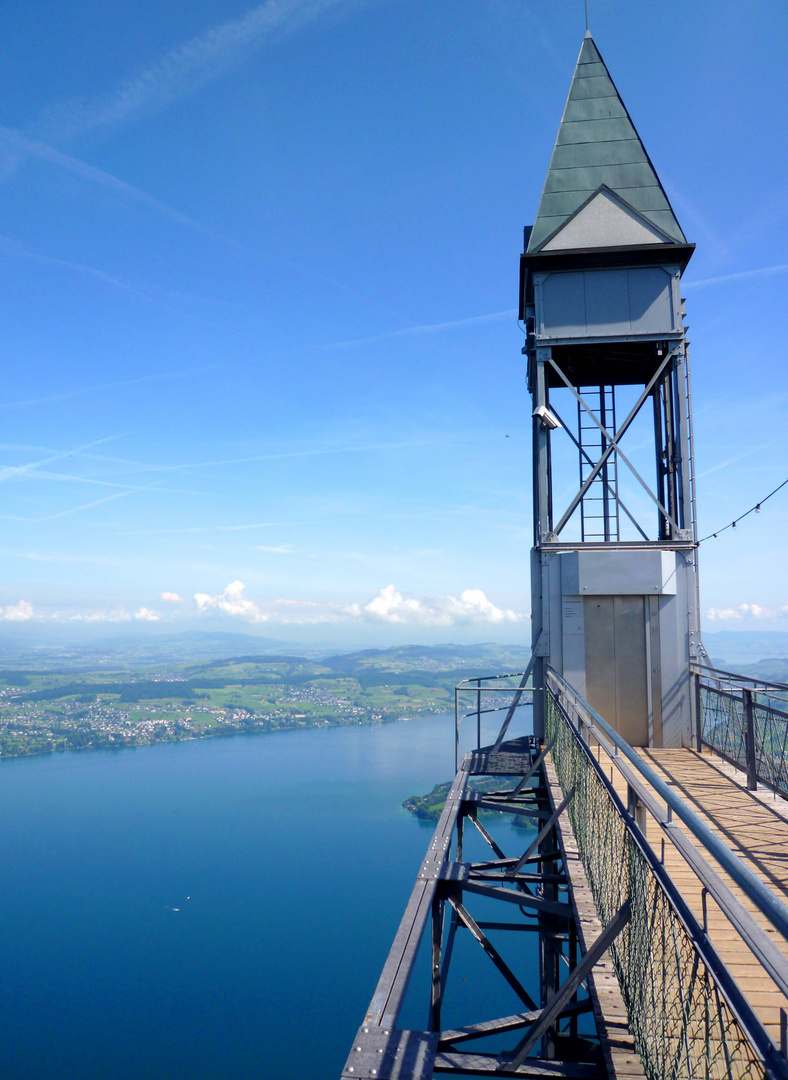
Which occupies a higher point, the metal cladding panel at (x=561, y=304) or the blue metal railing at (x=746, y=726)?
the metal cladding panel at (x=561, y=304)

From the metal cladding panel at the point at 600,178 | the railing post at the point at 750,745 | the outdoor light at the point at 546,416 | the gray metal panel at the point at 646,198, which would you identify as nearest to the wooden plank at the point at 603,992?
the railing post at the point at 750,745

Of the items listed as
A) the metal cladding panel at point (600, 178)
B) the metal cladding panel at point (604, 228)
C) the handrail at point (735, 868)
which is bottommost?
the handrail at point (735, 868)

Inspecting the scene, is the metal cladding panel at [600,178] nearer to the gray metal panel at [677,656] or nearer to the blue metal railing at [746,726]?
the gray metal panel at [677,656]

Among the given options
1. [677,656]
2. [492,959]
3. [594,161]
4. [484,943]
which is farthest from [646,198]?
[484,943]

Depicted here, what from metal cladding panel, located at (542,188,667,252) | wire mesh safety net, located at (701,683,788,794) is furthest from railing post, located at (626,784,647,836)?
metal cladding panel, located at (542,188,667,252)

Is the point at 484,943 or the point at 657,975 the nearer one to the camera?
the point at 657,975

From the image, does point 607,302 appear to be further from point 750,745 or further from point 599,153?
point 750,745

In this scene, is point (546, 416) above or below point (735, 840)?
above
